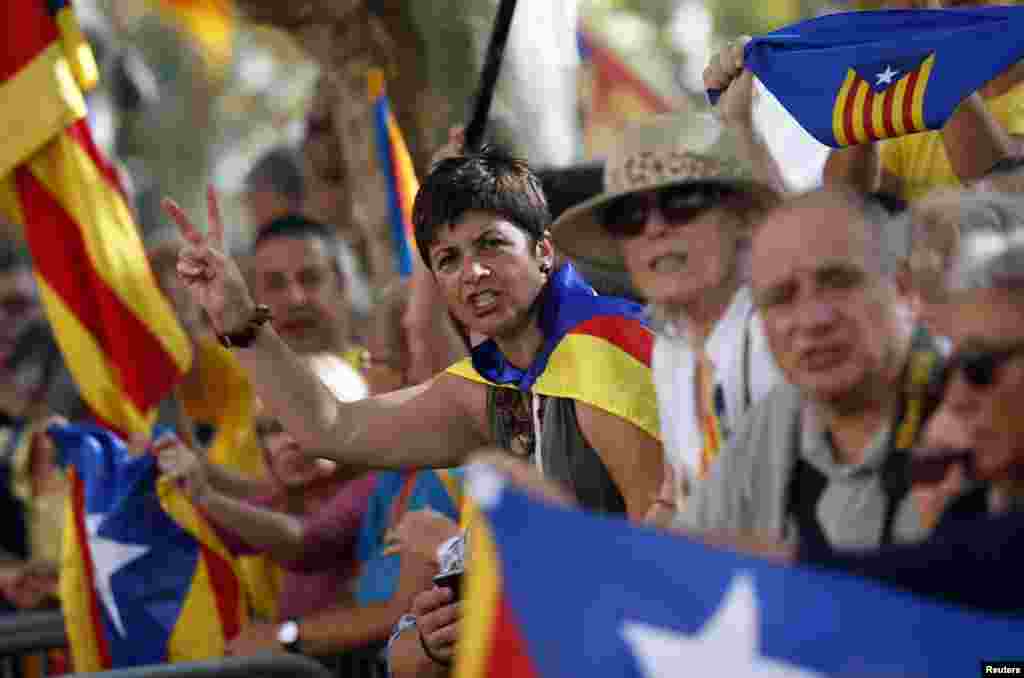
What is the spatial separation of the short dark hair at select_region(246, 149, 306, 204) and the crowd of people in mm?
2331

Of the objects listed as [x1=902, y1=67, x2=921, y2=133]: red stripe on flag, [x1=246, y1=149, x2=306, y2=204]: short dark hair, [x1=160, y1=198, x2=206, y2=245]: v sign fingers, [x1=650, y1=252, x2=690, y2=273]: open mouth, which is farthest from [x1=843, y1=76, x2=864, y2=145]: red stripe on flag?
[x1=246, y1=149, x2=306, y2=204]: short dark hair

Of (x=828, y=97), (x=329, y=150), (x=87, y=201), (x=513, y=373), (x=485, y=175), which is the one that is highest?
(x=329, y=150)

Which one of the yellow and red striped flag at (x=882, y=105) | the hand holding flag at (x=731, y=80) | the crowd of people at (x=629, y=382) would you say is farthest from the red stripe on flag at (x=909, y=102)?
the hand holding flag at (x=731, y=80)

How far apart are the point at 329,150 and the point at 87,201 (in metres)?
3.01

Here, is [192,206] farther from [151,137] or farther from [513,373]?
[513,373]

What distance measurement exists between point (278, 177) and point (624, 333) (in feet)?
18.8

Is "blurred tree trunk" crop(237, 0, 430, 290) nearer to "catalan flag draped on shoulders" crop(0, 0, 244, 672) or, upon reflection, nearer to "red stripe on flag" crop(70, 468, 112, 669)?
"catalan flag draped on shoulders" crop(0, 0, 244, 672)

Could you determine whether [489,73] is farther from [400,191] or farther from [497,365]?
[497,365]

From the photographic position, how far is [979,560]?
2736 millimetres

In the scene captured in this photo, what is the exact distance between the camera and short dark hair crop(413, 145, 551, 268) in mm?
4375

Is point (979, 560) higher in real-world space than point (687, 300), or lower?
lower

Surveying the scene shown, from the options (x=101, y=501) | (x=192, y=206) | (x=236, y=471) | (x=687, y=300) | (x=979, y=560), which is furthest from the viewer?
(x=192, y=206)

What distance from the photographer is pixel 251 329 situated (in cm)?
449

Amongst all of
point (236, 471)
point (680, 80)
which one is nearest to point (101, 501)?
point (236, 471)
